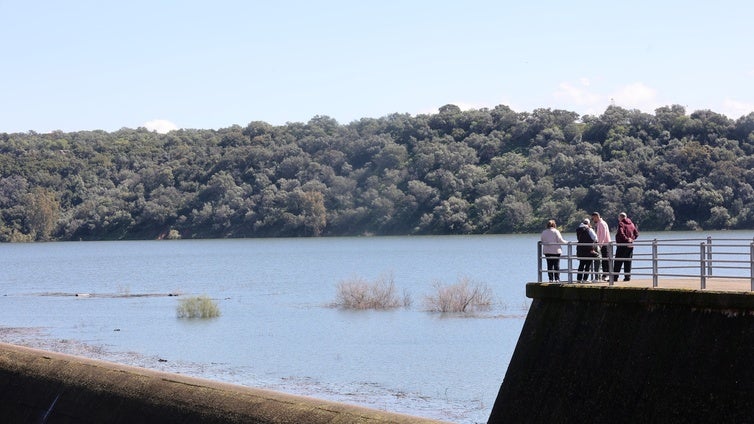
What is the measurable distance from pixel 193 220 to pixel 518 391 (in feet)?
467

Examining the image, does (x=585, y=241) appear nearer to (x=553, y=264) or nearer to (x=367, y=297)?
(x=553, y=264)

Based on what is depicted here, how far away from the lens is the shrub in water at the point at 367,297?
178 feet

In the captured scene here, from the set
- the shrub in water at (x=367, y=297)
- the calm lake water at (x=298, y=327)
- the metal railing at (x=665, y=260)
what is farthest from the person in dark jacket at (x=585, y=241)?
the shrub in water at (x=367, y=297)

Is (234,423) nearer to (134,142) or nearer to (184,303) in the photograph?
(184,303)

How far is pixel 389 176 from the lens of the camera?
140125 millimetres

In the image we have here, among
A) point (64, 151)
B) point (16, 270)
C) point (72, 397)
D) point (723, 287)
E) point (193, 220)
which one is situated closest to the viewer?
point (723, 287)

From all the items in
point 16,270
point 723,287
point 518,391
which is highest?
point 723,287

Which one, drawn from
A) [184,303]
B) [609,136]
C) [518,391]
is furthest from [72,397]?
[609,136]

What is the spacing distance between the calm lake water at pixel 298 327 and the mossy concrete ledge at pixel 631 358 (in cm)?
1187

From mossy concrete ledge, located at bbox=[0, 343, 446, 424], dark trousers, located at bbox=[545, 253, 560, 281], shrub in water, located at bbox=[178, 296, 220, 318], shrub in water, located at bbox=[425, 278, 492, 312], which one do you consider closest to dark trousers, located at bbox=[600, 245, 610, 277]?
dark trousers, located at bbox=[545, 253, 560, 281]

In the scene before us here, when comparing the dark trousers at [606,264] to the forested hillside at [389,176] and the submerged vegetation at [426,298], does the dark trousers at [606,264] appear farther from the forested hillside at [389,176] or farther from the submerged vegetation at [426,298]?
the forested hillside at [389,176]

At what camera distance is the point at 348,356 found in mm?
39844

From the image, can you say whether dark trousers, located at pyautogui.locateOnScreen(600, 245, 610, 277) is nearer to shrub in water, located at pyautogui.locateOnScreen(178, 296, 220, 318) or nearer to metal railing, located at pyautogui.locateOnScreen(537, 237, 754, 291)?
metal railing, located at pyautogui.locateOnScreen(537, 237, 754, 291)

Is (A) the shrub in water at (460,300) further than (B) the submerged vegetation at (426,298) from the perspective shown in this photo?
No
